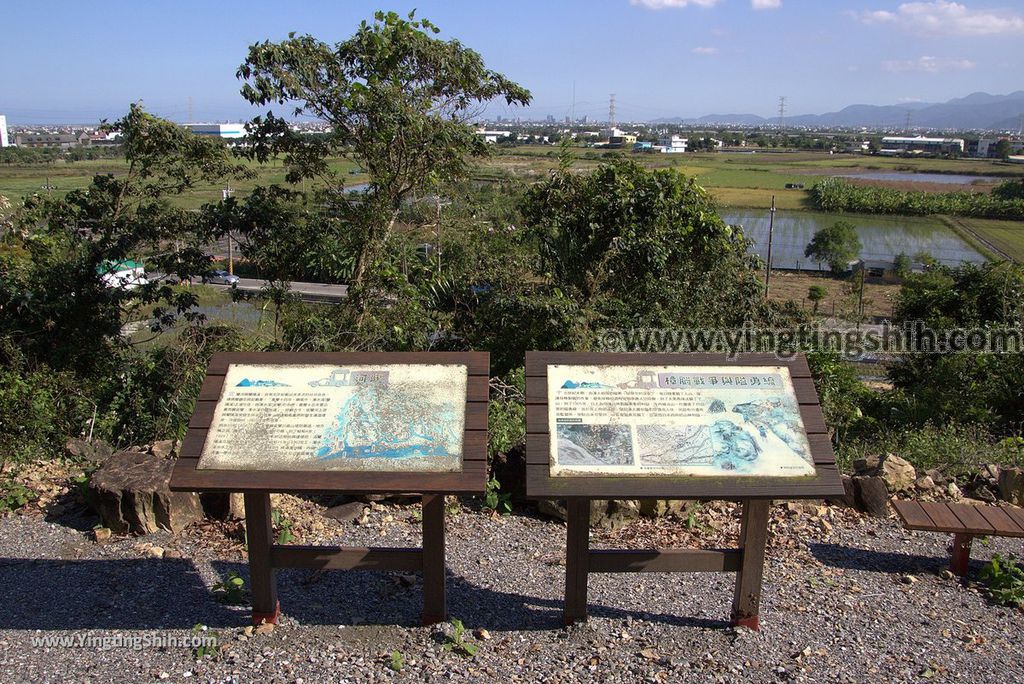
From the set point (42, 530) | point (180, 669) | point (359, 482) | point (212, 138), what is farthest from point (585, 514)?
point (212, 138)

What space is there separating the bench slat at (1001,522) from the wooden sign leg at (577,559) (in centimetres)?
230

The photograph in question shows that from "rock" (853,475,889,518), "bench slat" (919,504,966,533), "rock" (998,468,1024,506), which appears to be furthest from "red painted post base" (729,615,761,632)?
"rock" (998,468,1024,506)

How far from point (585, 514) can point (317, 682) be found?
53.4 inches

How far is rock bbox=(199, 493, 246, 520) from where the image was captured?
15.8 feet

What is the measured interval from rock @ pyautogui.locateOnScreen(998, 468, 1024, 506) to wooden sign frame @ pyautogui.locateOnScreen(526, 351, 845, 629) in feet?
8.90

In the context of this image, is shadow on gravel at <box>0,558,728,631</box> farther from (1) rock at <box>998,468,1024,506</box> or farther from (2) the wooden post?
(1) rock at <box>998,468,1024,506</box>

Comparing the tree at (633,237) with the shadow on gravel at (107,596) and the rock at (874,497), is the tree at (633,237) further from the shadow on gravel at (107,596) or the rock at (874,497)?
the shadow on gravel at (107,596)

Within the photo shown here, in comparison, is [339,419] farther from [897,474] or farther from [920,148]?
[920,148]

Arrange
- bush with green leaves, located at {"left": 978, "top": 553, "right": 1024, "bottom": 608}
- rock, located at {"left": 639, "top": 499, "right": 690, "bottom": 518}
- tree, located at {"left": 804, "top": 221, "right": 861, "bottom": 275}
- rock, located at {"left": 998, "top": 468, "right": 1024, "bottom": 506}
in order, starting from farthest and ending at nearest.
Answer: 1. tree, located at {"left": 804, "top": 221, "right": 861, "bottom": 275}
2. rock, located at {"left": 998, "top": 468, "right": 1024, "bottom": 506}
3. rock, located at {"left": 639, "top": 499, "right": 690, "bottom": 518}
4. bush with green leaves, located at {"left": 978, "top": 553, "right": 1024, "bottom": 608}

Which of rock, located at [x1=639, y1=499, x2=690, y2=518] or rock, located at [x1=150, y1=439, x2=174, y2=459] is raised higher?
rock, located at [x1=150, y1=439, x2=174, y2=459]

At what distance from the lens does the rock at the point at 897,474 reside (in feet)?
17.6

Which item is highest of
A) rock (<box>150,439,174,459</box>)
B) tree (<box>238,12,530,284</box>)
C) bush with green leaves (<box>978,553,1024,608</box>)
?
tree (<box>238,12,530,284</box>)

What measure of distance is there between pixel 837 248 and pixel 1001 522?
34.3 meters

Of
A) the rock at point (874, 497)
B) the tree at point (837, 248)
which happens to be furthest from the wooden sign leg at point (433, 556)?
the tree at point (837, 248)
